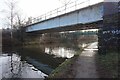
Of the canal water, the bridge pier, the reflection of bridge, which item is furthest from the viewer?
the reflection of bridge

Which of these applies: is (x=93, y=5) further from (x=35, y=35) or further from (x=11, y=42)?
(x=35, y=35)

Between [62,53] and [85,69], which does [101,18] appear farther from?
[62,53]

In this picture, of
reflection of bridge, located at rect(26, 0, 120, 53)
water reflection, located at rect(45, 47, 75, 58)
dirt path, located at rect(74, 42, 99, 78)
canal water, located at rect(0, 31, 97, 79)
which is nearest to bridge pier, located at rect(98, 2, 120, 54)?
reflection of bridge, located at rect(26, 0, 120, 53)

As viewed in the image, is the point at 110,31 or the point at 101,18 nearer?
the point at 110,31

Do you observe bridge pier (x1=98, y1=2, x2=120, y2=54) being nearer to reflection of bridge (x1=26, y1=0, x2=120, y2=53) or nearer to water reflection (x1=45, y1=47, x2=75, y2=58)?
reflection of bridge (x1=26, y1=0, x2=120, y2=53)

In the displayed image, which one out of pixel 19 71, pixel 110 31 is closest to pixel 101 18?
pixel 110 31

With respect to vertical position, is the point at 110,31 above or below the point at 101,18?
below

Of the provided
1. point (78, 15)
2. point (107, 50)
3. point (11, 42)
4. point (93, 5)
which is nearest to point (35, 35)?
point (11, 42)

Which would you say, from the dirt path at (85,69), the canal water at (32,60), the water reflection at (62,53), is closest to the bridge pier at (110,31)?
the dirt path at (85,69)

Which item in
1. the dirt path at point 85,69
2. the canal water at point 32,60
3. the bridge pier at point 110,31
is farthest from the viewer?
the bridge pier at point 110,31

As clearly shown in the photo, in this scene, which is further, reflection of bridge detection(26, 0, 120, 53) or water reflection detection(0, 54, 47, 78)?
reflection of bridge detection(26, 0, 120, 53)

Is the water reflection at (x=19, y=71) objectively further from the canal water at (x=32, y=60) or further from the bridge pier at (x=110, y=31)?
the bridge pier at (x=110, y=31)

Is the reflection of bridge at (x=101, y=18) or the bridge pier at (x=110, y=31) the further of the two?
the reflection of bridge at (x=101, y=18)

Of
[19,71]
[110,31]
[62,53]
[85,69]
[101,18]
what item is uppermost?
[101,18]
